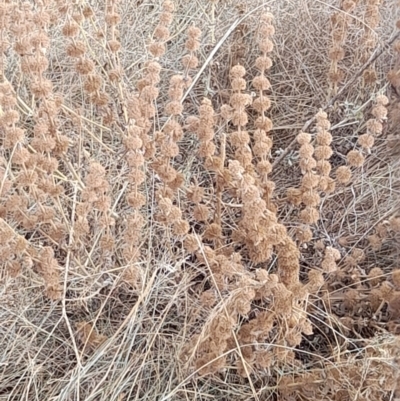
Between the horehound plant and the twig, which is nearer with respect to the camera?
the horehound plant

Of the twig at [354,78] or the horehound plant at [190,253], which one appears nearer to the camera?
the horehound plant at [190,253]

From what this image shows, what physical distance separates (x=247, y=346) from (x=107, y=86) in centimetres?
66

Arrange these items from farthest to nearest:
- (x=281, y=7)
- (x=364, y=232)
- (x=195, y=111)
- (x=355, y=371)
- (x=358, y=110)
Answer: (x=281, y=7), (x=195, y=111), (x=358, y=110), (x=364, y=232), (x=355, y=371)

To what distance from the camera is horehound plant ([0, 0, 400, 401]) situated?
895 millimetres

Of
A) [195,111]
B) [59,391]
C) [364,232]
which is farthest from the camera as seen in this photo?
[195,111]

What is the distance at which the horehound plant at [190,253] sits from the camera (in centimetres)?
89

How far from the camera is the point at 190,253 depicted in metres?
1.02

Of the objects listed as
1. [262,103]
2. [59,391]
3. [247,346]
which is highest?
[262,103]

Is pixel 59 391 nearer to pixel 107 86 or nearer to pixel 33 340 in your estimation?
pixel 33 340

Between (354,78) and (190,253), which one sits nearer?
(190,253)

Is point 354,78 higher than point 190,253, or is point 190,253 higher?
point 354,78

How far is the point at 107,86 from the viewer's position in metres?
1.36

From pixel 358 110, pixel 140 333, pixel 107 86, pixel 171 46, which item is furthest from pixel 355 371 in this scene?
pixel 171 46

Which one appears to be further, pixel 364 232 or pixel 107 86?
pixel 107 86
